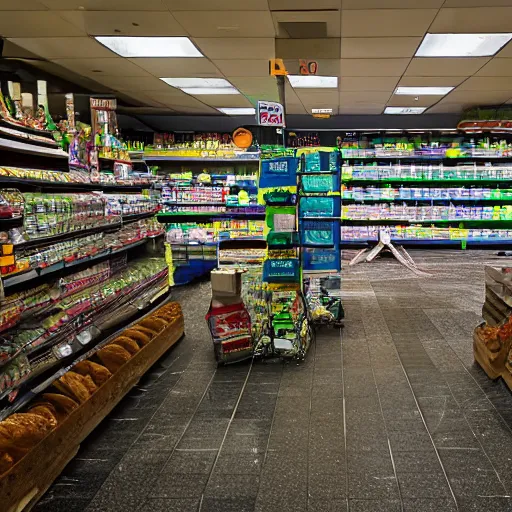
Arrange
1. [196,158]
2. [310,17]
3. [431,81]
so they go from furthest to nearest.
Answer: [196,158]
[431,81]
[310,17]

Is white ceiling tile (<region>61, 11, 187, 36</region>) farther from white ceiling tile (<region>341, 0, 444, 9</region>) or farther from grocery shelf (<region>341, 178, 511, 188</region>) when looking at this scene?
grocery shelf (<region>341, 178, 511, 188</region>)

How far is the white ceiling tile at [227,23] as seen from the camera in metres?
4.45

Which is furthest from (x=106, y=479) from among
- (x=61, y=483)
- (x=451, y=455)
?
(x=451, y=455)

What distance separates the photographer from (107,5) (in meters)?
4.30

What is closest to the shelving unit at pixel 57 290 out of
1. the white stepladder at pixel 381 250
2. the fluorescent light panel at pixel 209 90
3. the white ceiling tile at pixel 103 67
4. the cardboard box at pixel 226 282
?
the cardboard box at pixel 226 282

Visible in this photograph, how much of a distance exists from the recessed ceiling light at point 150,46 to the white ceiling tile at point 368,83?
94.6 inches

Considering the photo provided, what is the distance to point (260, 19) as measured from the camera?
15.0 feet

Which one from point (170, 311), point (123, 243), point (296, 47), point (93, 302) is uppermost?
point (296, 47)

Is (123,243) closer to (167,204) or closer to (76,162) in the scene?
(76,162)

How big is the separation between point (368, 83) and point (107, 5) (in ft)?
14.2

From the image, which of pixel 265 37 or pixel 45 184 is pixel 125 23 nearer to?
pixel 265 37

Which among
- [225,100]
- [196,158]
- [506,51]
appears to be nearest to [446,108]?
[225,100]

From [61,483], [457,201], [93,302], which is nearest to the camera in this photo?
[61,483]

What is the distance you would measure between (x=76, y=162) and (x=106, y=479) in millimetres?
2392
